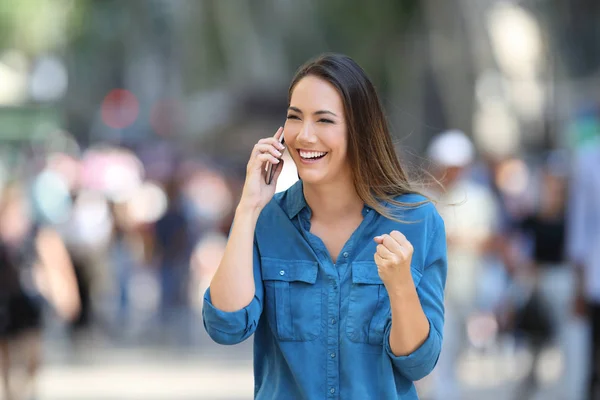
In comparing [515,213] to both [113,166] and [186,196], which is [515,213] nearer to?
[186,196]

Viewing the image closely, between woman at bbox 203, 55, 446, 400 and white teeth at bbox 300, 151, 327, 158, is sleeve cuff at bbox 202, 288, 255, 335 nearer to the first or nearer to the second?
woman at bbox 203, 55, 446, 400

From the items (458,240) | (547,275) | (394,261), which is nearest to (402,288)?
(394,261)

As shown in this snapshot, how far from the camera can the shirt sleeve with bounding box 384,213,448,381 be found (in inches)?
127

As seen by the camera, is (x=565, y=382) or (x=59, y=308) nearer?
(x=59, y=308)

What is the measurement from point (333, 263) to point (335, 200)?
0.19 meters

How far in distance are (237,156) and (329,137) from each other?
120 ft

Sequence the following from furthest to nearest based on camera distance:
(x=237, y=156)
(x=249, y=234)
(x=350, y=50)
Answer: (x=237, y=156), (x=350, y=50), (x=249, y=234)

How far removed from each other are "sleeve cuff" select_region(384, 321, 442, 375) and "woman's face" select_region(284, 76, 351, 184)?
470 mm

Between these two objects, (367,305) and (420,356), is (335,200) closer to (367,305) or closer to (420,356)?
(367,305)

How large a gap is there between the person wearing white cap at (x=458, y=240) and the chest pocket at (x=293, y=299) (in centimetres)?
230

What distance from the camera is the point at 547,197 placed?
1028cm

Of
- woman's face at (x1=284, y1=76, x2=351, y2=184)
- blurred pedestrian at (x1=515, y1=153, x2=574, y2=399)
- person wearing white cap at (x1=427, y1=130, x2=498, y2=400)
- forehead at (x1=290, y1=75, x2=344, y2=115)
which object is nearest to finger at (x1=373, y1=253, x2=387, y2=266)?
woman's face at (x1=284, y1=76, x2=351, y2=184)

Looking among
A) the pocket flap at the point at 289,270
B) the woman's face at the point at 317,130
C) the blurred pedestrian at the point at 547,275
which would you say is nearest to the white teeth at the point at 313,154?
the woman's face at the point at 317,130

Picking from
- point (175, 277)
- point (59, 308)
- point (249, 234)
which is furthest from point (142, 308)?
point (249, 234)
